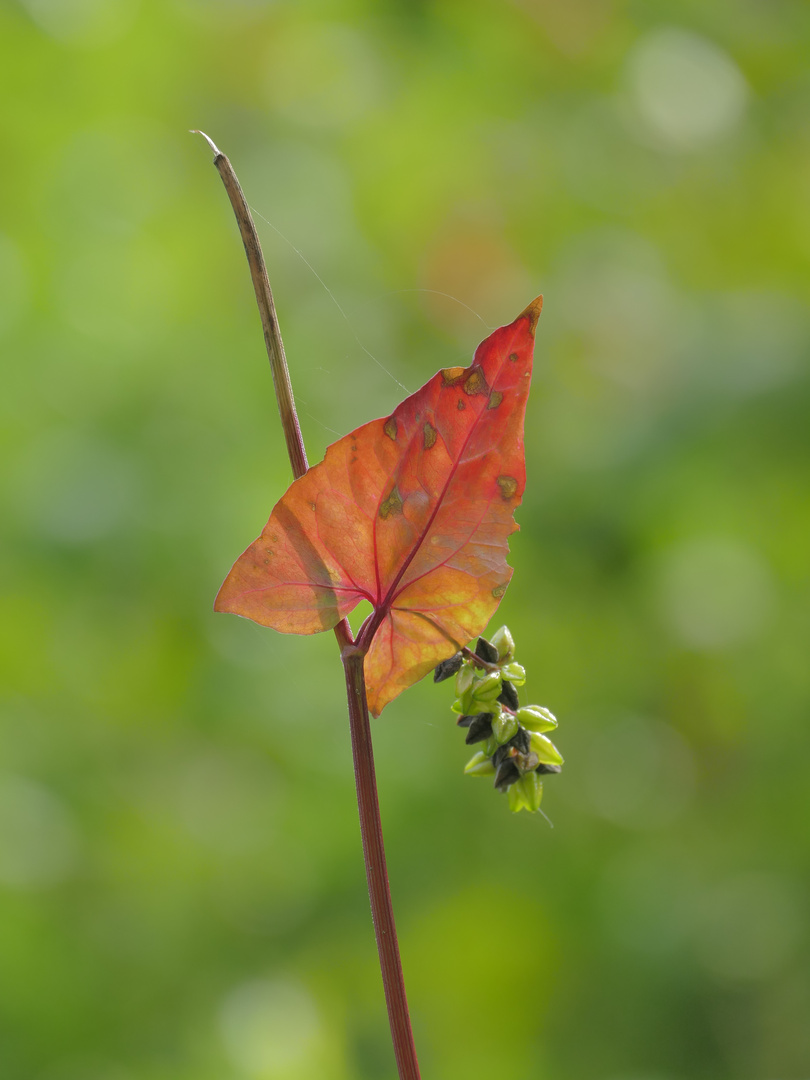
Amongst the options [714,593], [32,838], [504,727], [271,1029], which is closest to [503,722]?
[504,727]

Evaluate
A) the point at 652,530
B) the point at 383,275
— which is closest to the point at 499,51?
the point at 383,275

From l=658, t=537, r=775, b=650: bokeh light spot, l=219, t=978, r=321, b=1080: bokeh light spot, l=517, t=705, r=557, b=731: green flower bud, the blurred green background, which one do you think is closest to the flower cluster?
l=517, t=705, r=557, b=731: green flower bud

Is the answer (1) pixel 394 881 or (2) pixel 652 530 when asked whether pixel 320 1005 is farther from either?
(2) pixel 652 530

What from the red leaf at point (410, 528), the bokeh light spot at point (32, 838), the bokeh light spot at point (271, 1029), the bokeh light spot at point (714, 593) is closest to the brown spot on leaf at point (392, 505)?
the red leaf at point (410, 528)

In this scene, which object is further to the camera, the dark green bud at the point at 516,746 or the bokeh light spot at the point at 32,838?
the bokeh light spot at the point at 32,838

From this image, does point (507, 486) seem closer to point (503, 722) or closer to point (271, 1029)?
point (503, 722)

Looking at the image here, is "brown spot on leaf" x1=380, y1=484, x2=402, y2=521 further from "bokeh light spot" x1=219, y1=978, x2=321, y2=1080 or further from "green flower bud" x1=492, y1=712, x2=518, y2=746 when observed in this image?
"bokeh light spot" x1=219, y1=978, x2=321, y2=1080

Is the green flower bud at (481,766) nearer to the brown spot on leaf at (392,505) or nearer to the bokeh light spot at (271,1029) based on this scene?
the brown spot on leaf at (392,505)
